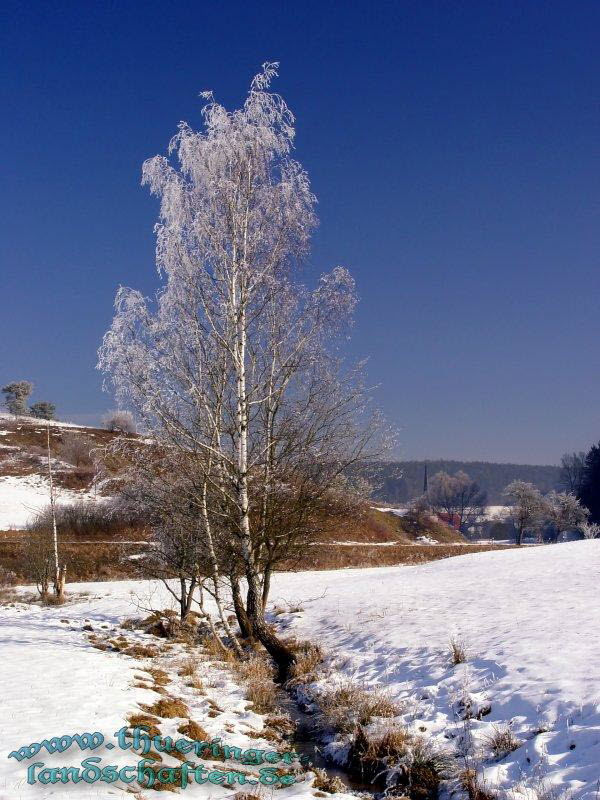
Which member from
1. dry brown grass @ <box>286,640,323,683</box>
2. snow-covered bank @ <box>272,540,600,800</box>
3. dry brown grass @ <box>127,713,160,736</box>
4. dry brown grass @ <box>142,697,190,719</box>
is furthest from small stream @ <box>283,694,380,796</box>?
dry brown grass @ <box>127,713,160,736</box>

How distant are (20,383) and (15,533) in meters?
68.5

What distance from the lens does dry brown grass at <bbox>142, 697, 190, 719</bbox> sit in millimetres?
7895

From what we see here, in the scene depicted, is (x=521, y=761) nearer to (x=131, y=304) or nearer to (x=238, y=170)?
(x=131, y=304)

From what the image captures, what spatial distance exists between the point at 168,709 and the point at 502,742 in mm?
3984

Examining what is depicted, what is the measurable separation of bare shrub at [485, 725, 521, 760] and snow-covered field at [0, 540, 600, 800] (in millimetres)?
72

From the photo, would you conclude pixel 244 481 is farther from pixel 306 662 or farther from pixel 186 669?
pixel 306 662

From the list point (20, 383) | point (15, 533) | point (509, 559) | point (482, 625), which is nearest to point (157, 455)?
point (482, 625)

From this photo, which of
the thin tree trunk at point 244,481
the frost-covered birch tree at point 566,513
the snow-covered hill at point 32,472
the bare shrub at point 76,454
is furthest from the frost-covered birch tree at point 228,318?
the frost-covered birch tree at point 566,513

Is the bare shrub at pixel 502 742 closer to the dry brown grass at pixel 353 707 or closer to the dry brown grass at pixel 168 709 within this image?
the dry brown grass at pixel 353 707

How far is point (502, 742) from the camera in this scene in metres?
6.77

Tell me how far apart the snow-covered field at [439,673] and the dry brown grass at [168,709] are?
0.26 meters

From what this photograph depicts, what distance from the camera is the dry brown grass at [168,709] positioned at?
25.9ft

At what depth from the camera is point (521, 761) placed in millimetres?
6383

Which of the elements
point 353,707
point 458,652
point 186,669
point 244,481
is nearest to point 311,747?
point 353,707
